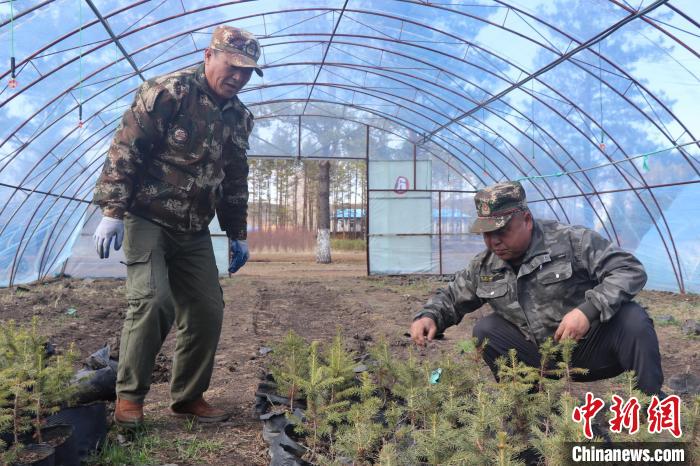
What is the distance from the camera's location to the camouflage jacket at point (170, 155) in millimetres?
2918

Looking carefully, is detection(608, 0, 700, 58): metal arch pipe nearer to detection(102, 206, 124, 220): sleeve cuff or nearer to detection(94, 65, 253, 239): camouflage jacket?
detection(94, 65, 253, 239): camouflage jacket

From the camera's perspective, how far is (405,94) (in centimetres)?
1408

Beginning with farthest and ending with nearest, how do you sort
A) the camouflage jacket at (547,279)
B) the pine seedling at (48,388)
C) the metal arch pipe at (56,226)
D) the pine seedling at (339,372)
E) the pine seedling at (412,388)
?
the metal arch pipe at (56,226) → the camouflage jacket at (547,279) → the pine seedling at (339,372) → the pine seedling at (412,388) → the pine seedling at (48,388)

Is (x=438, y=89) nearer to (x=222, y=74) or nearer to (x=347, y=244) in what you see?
(x=222, y=74)

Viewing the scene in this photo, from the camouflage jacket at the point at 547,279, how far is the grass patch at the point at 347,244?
23169 mm

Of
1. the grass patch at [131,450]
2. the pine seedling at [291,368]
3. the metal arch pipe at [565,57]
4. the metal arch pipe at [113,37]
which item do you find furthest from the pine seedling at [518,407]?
the metal arch pipe at [113,37]

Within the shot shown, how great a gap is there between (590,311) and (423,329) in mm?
888

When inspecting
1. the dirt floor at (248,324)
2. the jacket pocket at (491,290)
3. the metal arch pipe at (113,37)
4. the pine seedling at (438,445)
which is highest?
the metal arch pipe at (113,37)

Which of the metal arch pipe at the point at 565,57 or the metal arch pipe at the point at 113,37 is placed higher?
the metal arch pipe at the point at 113,37

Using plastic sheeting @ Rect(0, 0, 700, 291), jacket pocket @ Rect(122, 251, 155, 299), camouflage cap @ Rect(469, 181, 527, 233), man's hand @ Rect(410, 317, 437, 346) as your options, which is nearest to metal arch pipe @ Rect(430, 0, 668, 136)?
plastic sheeting @ Rect(0, 0, 700, 291)

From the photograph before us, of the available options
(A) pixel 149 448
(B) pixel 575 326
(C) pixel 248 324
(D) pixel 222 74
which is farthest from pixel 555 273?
(C) pixel 248 324

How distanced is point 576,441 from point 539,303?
136cm

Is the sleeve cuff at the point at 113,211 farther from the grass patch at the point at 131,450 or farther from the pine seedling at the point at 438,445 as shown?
the pine seedling at the point at 438,445

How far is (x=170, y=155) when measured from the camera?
122 inches
